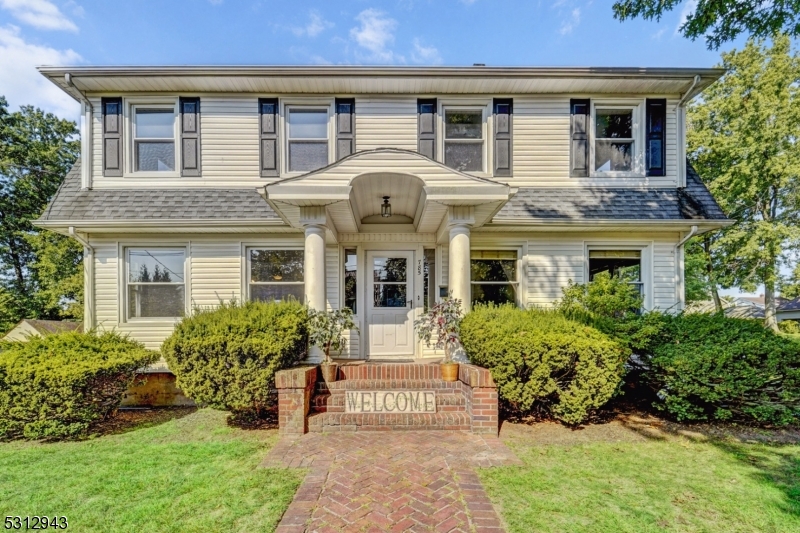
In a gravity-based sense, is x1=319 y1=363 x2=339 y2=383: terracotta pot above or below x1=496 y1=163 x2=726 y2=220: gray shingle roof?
below

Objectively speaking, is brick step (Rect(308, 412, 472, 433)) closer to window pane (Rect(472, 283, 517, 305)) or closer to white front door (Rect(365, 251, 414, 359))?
white front door (Rect(365, 251, 414, 359))

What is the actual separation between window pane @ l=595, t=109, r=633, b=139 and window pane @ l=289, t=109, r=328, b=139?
5.38 metres

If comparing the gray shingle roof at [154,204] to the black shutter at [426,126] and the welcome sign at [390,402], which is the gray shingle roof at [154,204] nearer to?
the black shutter at [426,126]

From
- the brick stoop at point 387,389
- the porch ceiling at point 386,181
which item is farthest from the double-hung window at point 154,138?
the brick stoop at point 387,389

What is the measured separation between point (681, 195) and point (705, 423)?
4.09 metres

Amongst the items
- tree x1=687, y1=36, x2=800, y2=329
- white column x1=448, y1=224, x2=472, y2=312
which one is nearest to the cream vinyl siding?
white column x1=448, y1=224, x2=472, y2=312

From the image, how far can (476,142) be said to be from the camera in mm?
6957

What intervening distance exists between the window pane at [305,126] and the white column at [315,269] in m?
2.67

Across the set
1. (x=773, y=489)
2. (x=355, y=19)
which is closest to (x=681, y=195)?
(x=773, y=489)

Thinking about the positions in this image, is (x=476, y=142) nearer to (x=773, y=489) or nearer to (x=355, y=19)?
(x=355, y=19)

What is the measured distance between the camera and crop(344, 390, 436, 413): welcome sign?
15.1 ft

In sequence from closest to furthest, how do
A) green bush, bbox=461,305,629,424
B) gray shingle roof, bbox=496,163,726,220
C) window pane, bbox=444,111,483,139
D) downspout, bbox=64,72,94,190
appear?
1. green bush, bbox=461,305,629,424
2. gray shingle roof, bbox=496,163,726,220
3. downspout, bbox=64,72,94,190
4. window pane, bbox=444,111,483,139

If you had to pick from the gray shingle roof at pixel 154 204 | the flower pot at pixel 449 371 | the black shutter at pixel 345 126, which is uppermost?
the black shutter at pixel 345 126

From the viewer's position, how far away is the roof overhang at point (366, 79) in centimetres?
635
